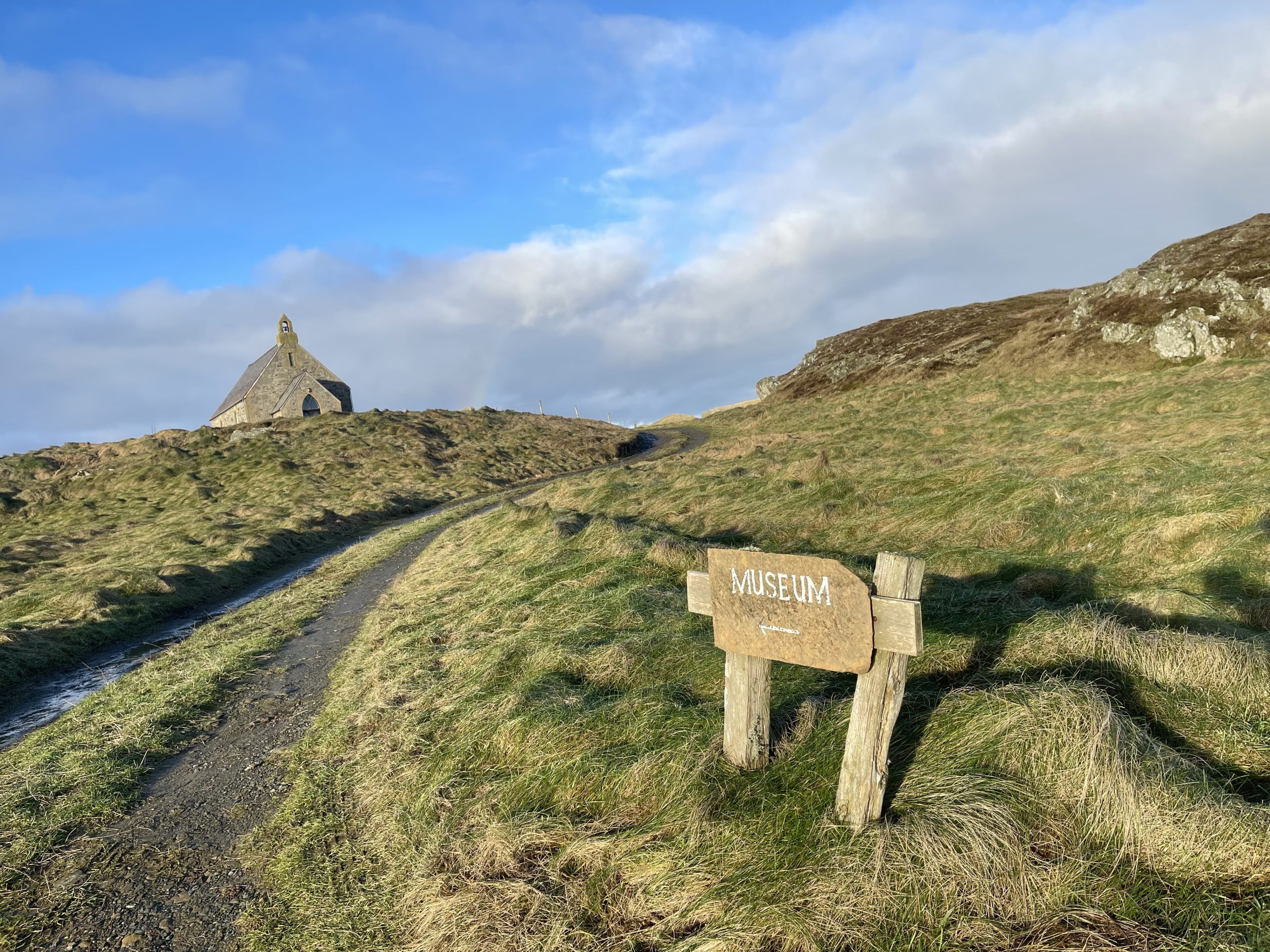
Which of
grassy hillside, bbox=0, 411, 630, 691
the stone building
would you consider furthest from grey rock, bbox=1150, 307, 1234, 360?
the stone building

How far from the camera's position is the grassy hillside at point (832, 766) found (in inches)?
154

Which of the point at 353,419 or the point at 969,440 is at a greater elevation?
the point at 353,419

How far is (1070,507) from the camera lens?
37.6ft

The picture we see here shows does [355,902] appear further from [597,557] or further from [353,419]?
[353,419]

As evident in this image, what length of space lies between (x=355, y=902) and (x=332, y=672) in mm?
5950

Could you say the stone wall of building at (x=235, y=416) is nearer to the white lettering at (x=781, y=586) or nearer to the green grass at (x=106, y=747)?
the green grass at (x=106, y=747)

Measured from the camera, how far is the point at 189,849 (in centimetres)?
630

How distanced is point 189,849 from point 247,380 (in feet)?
228

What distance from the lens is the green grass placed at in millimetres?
6191

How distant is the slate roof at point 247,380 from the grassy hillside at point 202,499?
14.0m

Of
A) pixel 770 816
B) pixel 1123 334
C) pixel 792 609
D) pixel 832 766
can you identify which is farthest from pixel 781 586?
pixel 1123 334

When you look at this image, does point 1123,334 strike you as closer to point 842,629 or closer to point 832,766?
point 832,766

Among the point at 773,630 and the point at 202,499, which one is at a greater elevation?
the point at 202,499

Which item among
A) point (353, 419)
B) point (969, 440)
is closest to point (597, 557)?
point (969, 440)
